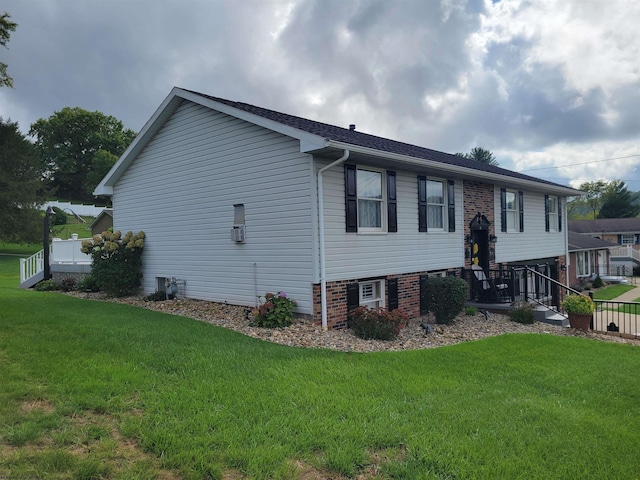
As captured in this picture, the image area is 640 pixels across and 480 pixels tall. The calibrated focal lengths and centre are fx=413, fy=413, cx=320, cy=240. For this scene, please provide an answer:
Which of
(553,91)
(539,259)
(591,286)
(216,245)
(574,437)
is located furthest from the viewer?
(591,286)

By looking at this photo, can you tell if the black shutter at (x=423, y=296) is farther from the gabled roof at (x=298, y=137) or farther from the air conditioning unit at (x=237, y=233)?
the air conditioning unit at (x=237, y=233)

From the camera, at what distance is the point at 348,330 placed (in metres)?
8.53

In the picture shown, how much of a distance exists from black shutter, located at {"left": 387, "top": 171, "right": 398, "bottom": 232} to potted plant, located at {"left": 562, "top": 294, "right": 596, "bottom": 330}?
469 cm

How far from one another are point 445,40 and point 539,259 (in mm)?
9280

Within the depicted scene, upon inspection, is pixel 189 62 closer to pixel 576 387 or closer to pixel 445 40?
pixel 445 40

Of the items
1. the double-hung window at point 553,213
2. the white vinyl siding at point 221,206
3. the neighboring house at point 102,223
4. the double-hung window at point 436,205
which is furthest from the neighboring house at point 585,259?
the neighboring house at point 102,223

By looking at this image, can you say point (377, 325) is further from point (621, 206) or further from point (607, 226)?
point (621, 206)

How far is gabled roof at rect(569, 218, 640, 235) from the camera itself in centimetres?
4250

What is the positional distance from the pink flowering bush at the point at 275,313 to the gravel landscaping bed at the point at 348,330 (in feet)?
0.55

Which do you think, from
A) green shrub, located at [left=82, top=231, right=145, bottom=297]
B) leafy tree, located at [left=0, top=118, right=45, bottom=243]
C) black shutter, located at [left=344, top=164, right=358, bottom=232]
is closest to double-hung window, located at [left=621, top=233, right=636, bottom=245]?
black shutter, located at [left=344, top=164, right=358, bottom=232]

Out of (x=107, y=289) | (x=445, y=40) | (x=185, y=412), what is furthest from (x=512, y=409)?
(x=445, y=40)

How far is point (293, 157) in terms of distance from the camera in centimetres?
866

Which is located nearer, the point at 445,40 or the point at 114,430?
the point at 114,430

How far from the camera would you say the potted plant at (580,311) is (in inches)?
391
